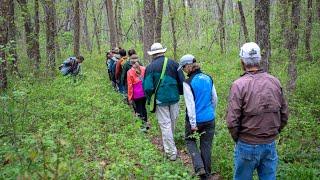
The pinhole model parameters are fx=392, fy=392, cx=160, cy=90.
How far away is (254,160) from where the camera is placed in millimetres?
4570

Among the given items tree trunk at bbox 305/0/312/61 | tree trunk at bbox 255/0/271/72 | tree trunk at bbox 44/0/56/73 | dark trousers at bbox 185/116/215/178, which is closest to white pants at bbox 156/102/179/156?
dark trousers at bbox 185/116/215/178

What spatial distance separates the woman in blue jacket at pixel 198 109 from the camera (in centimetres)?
628

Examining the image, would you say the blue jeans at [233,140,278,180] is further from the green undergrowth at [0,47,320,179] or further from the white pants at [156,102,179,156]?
the white pants at [156,102,179,156]

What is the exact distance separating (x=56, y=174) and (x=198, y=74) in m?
3.25

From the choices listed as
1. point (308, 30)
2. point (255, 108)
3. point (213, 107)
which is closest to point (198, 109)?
point (213, 107)

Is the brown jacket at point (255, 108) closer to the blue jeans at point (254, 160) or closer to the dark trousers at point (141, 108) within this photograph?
the blue jeans at point (254, 160)

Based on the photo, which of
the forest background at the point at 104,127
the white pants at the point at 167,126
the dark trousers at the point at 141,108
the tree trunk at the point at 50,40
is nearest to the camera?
the forest background at the point at 104,127

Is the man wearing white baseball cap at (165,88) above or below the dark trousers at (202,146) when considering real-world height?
above

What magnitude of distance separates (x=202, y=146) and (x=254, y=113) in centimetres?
225

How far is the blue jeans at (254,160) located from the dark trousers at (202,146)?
5.43 feet

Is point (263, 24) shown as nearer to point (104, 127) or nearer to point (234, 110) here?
point (104, 127)

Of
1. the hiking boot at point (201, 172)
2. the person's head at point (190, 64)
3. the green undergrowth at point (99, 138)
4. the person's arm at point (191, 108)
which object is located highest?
the person's head at point (190, 64)

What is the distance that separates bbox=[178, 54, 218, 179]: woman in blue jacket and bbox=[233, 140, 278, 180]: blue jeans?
1.58 metres

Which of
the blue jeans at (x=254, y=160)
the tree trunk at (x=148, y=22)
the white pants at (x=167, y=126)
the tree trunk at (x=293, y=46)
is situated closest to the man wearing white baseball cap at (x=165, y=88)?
the white pants at (x=167, y=126)
